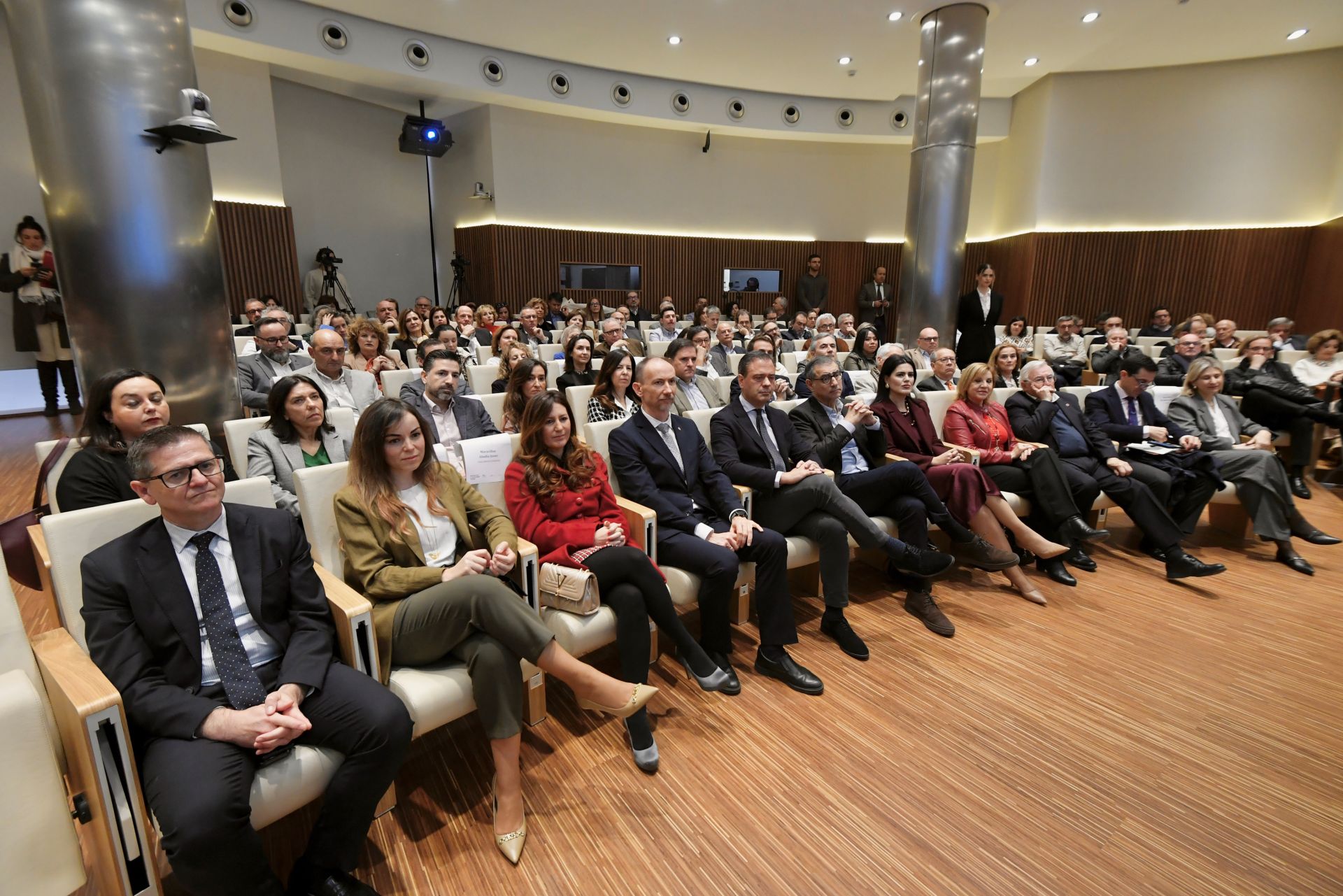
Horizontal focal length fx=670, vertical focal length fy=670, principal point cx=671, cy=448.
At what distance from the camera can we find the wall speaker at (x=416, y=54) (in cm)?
807

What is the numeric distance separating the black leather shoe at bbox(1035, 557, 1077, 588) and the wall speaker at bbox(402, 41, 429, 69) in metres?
8.61

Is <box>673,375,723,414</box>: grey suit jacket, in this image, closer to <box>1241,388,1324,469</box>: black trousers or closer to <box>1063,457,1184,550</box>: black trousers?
<box>1063,457,1184,550</box>: black trousers

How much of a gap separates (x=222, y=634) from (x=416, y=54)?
337 inches

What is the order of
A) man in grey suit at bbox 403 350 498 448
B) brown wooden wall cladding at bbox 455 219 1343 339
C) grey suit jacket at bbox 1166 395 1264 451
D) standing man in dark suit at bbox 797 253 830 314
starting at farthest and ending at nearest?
standing man in dark suit at bbox 797 253 830 314
brown wooden wall cladding at bbox 455 219 1343 339
grey suit jacket at bbox 1166 395 1264 451
man in grey suit at bbox 403 350 498 448

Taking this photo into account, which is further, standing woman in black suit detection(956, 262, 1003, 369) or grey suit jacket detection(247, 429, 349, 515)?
standing woman in black suit detection(956, 262, 1003, 369)

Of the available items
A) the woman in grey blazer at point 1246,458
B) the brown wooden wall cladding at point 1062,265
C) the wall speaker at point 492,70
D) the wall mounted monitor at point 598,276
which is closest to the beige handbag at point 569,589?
the woman in grey blazer at point 1246,458

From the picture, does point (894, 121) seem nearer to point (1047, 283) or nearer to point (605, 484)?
point (1047, 283)

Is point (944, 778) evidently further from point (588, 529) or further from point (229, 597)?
point (229, 597)

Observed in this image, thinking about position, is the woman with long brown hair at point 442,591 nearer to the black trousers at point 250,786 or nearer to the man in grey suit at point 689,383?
the black trousers at point 250,786

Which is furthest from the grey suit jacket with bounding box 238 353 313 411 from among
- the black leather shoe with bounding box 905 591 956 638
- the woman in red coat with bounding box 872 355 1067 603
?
the black leather shoe with bounding box 905 591 956 638

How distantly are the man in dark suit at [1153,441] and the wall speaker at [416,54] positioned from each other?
8208mm

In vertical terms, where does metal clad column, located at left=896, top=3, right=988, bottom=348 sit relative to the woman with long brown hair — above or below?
above

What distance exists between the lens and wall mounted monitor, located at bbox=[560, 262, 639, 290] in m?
11.0

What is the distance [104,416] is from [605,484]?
5.57 ft
